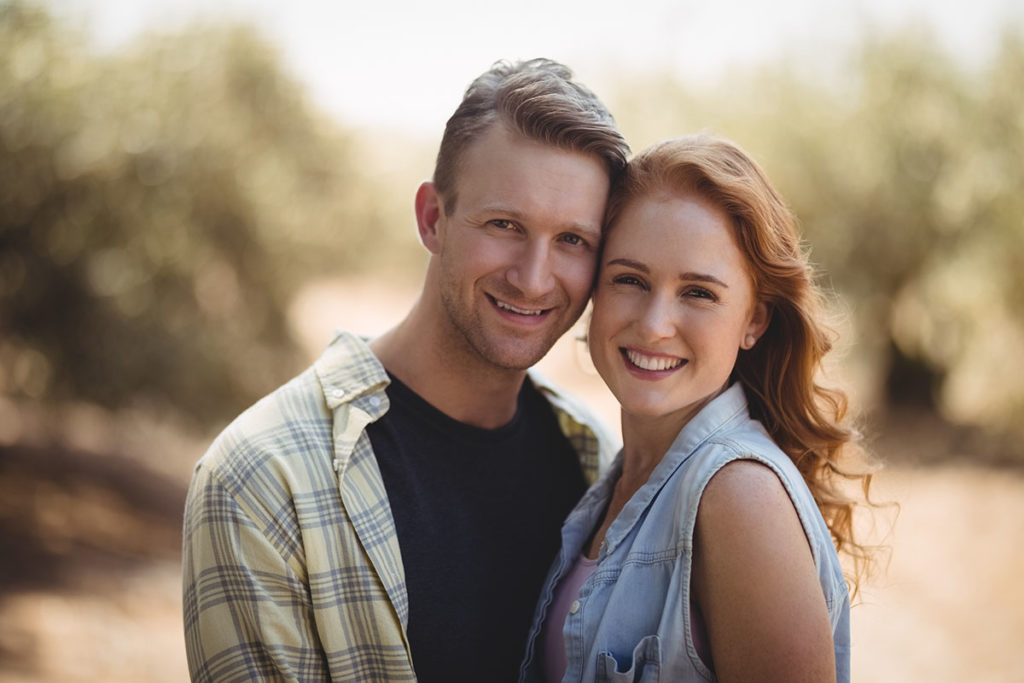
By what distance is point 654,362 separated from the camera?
2.09 metres

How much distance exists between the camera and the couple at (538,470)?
1823 mm

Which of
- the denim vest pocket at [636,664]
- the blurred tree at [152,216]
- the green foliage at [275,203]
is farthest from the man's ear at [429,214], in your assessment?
the blurred tree at [152,216]

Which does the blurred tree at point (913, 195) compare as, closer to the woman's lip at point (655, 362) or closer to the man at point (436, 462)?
the man at point (436, 462)

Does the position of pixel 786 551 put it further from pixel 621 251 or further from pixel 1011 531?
pixel 1011 531

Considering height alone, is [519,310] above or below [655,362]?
above

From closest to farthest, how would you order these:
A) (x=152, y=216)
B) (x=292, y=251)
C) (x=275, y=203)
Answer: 1. (x=152, y=216)
2. (x=275, y=203)
3. (x=292, y=251)

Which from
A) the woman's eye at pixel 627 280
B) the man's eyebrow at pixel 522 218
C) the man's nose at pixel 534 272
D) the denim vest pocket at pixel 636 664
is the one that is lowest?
the denim vest pocket at pixel 636 664

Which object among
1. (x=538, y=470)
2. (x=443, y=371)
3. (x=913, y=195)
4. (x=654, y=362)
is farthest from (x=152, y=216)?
(x=913, y=195)

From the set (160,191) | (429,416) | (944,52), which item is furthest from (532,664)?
(944,52)

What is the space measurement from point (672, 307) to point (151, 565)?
616 centimetres

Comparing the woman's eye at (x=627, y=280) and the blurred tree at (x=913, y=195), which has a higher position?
the blurred tree at (x=913, y=195)

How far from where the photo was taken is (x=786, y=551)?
170 centimetres

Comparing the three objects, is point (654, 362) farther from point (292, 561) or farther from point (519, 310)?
point (292, 561)

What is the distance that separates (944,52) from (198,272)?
812 centimetres
